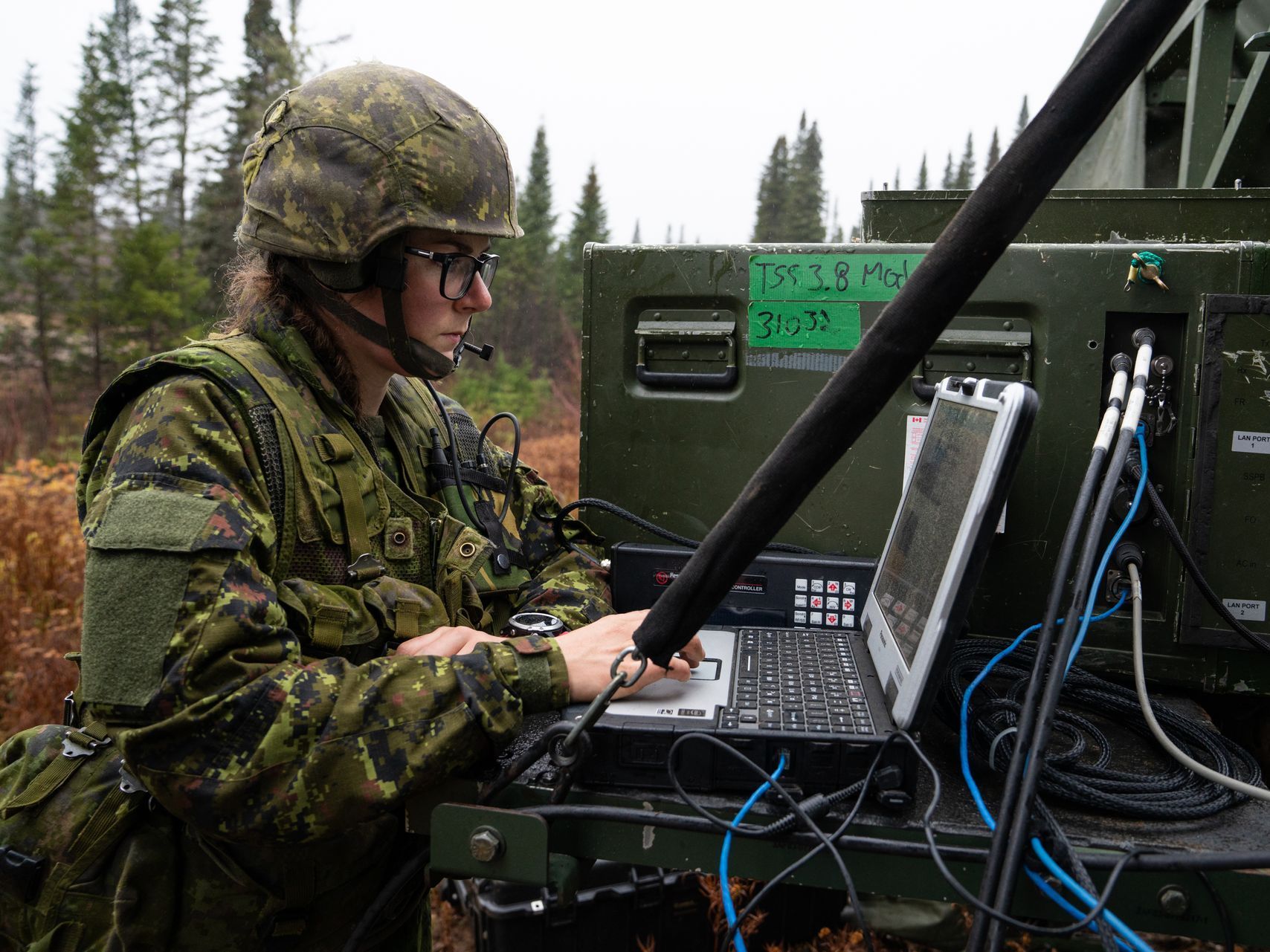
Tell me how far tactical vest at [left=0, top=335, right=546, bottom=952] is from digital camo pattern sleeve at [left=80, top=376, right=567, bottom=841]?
19 centimetres

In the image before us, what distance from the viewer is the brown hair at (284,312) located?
2.00 meters

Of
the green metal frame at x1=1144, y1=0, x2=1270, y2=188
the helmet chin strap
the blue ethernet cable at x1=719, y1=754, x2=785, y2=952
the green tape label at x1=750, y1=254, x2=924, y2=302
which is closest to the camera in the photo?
the blue ethernet cable at x1=719, y1=754, x2=785, y2=952

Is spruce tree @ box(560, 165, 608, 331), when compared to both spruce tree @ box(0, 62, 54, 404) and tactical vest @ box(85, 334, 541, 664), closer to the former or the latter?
spruce tree @ box(0, 62, 54, 404)

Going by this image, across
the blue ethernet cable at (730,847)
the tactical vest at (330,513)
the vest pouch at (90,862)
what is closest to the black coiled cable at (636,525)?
the tactical vest at (330,513)

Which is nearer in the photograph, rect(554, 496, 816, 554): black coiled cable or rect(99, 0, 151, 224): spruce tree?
rect(554, 496, 816, 554): black coiled cable

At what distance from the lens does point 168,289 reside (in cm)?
2028

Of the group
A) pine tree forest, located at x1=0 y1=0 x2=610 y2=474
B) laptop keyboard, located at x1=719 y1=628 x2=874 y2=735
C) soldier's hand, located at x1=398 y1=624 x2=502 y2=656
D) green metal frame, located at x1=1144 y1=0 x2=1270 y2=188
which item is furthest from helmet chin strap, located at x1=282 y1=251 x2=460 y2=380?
pine tree forest, located at x1=0 y1=0 x2=610 y2=474

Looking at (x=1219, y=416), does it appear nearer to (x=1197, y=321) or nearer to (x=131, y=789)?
(x=1197, y=321)

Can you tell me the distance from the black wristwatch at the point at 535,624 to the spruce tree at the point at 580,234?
118ft

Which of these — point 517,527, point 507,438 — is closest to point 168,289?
point 507,438

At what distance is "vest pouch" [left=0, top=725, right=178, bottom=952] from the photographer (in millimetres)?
1622

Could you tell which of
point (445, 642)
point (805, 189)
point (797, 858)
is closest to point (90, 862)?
point (445, 642)

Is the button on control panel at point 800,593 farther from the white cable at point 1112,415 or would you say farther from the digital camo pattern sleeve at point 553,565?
the white cable at point 1112,415

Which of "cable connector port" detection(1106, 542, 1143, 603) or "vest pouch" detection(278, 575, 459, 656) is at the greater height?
"cable connector port" detection(1106, 542, 1143, 603)
